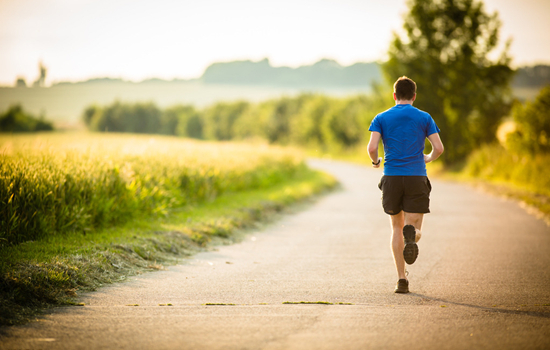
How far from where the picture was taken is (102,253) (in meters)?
6.94

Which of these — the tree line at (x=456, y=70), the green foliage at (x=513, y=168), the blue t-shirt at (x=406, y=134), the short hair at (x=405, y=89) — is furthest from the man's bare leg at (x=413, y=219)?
the tree line at (x=456, y=70)

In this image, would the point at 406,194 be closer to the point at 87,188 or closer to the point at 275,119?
the point at 87,188

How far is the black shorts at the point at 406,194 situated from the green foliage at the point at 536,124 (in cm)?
1840

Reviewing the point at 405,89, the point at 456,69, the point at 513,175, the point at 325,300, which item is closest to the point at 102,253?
the point at 325,300

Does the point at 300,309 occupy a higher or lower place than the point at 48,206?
lower

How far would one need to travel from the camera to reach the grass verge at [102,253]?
17.2 ft

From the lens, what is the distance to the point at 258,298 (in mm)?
5570

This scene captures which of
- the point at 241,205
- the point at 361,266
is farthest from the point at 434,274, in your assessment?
the point at 241,205

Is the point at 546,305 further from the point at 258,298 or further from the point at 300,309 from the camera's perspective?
the point at 258,298

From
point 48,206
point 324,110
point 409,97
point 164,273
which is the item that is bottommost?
point 164,273

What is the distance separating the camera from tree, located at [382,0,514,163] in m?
31.5

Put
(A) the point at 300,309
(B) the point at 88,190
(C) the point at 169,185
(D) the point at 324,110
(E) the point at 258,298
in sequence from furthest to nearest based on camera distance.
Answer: (D) the point at 324,110 < (C) the point at 169,185 < (B) the point at 88,190 < (E) the point at 258,298 < (A) the point at 300,309

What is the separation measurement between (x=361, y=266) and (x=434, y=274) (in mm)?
1061

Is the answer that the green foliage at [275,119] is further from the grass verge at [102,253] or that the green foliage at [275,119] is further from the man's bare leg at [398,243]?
the man's bare leg at [398,243]
